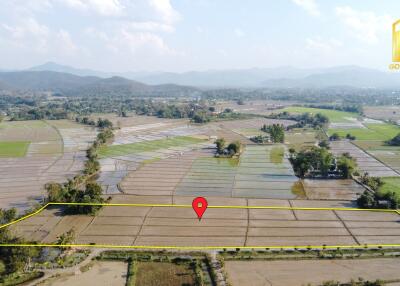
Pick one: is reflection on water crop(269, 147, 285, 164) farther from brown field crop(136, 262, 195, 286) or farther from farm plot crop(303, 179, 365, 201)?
brown field crop(136, 262, 195, 286)

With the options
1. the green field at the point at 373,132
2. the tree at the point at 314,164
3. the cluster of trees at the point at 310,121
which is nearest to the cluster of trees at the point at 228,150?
the tree at the point at 314,164

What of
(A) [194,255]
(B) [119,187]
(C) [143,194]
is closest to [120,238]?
(A) [194,255]

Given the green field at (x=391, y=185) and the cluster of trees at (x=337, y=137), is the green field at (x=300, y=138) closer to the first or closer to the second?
the cluster of trees at (x=337, y=137)

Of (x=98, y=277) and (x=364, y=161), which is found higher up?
(x=364, y=161)

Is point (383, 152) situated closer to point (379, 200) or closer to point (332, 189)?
point (332, 189)

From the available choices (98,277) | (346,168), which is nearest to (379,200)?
(346,168)

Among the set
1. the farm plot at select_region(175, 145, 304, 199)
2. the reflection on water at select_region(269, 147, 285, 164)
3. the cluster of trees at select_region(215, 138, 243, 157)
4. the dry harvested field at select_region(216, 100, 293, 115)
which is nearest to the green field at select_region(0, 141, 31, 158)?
the farm plot at select_region(175, 145, 304, 199)
